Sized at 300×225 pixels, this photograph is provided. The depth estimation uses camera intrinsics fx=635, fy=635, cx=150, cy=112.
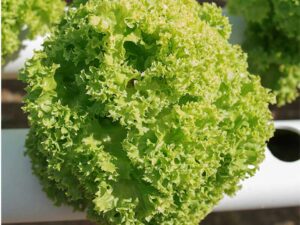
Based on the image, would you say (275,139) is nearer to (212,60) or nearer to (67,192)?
(212,60)

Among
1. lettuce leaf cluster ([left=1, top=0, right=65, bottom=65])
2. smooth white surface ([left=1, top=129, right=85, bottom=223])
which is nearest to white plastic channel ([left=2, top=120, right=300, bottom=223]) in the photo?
smooth white surface ([left=1, top=129, right=85, bottom=223])

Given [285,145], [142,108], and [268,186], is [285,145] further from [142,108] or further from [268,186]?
[142,108]

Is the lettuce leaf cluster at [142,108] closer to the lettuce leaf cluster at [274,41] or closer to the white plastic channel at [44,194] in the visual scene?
the white plastic channel at [44,194]

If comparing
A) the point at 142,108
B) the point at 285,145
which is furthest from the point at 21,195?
the point at 285,145

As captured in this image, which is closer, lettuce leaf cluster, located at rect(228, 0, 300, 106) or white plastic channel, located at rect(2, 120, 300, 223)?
white plastic channel, located at rect(2, 120, 300, 223)

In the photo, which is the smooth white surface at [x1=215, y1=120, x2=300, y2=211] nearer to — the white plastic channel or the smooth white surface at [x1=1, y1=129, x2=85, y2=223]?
the white plastic channel

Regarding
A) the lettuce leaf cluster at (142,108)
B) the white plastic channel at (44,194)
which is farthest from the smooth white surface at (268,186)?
the lettuce leaf cluster at (142,108)

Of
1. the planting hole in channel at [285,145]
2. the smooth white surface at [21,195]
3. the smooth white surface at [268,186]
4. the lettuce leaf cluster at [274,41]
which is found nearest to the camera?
the smooth white surface at [21,195]
